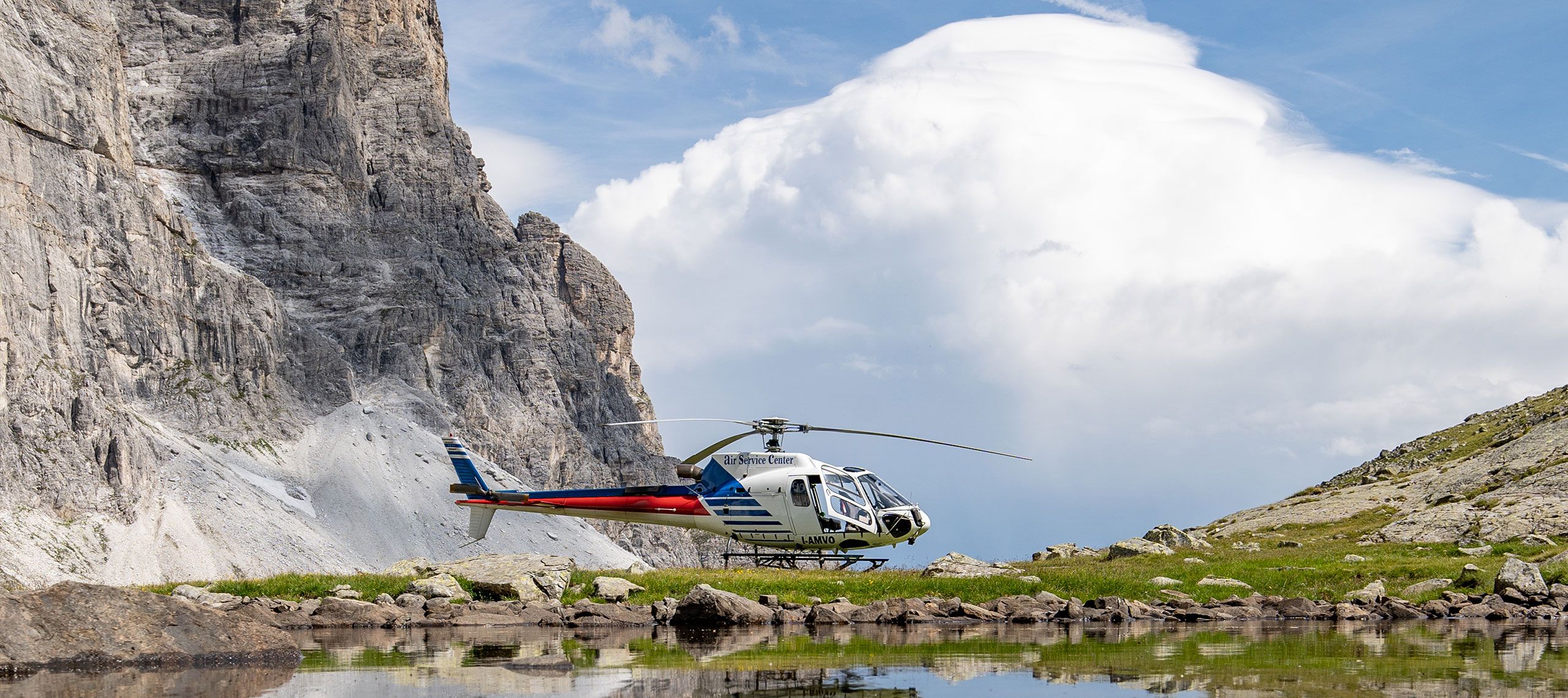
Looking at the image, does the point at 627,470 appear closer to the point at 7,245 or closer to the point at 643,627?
the point at 7,245

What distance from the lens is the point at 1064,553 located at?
38.2m

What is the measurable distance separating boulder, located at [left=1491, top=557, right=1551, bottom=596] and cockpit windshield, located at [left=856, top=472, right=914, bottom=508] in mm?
12082

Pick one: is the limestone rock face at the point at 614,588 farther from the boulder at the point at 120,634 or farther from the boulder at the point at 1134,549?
the boulder at the point at 1134,549

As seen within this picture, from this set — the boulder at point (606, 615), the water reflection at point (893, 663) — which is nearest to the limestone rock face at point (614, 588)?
the boulder at point (606, 615)

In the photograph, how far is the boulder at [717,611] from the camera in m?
21.3

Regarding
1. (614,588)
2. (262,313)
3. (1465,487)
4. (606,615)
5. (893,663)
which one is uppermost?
(262,313)

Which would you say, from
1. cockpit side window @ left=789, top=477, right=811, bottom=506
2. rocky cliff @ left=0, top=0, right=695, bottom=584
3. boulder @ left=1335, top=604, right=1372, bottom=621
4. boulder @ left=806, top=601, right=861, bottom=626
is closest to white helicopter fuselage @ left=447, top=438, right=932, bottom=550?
cockpit side window @ left=789, top=477, right=811, bottom=506

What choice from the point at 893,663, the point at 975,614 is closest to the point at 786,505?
the point at 975,614

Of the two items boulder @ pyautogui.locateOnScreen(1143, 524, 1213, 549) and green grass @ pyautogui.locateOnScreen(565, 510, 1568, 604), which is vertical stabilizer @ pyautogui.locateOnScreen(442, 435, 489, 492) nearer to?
green grass @ pyautogui.locateOnScreen(565, 510, 1568, 604)

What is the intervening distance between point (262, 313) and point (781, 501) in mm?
114306

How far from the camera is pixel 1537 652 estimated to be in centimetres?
1617

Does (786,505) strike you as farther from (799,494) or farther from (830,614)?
(830,614)

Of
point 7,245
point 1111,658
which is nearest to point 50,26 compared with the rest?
point 7,245

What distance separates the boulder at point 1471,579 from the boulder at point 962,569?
348 inches
